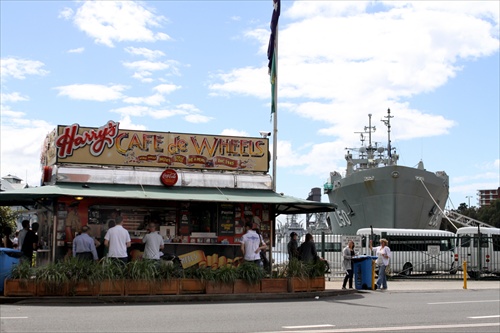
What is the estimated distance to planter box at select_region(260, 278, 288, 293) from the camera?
53.6ft

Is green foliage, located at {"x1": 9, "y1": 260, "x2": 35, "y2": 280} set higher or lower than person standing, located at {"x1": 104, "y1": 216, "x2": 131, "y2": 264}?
lower

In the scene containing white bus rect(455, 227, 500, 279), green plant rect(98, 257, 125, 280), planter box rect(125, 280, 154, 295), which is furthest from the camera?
white bus rect(455, 227, 500, 279)

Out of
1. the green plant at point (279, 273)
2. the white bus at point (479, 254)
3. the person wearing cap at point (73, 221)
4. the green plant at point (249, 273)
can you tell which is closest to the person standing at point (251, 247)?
the green plant at point (279, 273)

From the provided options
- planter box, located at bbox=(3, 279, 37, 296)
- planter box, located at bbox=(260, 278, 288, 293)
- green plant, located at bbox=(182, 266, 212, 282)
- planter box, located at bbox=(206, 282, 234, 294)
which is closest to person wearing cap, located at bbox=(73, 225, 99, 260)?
planter box, located at bbox=(3, 279, 37, 296)

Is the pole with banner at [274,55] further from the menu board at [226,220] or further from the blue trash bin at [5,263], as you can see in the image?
the blue trash bin at [5,263]

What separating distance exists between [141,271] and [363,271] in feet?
25.5

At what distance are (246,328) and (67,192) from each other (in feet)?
25.6

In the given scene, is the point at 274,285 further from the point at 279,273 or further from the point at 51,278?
the point at 51,278

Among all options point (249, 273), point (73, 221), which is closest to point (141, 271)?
point (249, 273)

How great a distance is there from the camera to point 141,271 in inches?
593

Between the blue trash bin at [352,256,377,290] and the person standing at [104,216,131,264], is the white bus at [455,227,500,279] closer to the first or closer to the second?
the blue trash bin at [352,256,377,290]

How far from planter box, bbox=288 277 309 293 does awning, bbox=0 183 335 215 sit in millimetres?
2413

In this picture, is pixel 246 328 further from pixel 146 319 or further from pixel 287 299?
pixel 287 299

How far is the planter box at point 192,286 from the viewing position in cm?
1549
